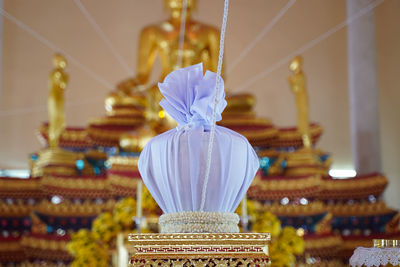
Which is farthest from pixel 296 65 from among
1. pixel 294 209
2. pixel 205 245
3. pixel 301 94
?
pixel 205 245

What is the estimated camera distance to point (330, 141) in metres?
7.34

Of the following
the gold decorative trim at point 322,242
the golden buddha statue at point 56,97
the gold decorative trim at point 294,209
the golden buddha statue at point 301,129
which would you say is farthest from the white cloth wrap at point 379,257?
the golden buddha statue at point 56,97

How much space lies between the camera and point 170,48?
19.5 feet

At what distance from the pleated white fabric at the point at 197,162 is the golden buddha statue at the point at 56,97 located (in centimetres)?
339

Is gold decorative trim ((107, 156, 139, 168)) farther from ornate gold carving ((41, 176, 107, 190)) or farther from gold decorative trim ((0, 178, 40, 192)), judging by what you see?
gold decorative trim ((0, 178, 40, 192))

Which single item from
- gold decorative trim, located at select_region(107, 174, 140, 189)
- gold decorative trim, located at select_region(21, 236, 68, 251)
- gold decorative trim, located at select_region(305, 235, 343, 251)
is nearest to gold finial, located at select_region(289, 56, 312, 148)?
gold decorative trim, located at select_region(305, 235, 343, 251)

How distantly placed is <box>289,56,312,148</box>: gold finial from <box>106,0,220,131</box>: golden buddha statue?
2.41 feet

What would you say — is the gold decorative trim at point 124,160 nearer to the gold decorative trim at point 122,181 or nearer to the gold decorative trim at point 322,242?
the gold decorative trim at point 122,181

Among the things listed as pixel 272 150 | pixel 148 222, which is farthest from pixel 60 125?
pixel 148 222

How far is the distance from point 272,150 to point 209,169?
3634 millimetres

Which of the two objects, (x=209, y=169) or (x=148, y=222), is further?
(x=148, y=222)

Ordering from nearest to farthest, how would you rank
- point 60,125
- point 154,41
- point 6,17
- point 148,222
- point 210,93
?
point 210,93, point 148,222, point 60,125, point 154,41, point 6,17

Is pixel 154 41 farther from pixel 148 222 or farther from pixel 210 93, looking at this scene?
pixel 210 93

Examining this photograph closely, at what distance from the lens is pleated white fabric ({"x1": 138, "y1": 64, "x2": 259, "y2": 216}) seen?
1774 mm
